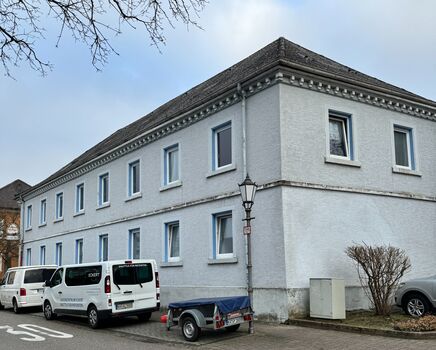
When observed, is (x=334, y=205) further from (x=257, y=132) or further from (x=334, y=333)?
(x=334, y=333)

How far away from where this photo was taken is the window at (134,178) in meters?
22.2

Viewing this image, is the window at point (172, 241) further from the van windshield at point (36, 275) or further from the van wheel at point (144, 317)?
the van windshield at point (36, 275)

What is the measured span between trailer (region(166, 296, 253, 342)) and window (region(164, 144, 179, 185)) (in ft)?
26.0

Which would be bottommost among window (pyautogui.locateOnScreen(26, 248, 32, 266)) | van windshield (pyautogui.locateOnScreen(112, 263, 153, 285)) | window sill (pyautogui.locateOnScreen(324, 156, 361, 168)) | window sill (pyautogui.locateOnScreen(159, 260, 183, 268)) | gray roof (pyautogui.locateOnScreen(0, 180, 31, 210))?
van windshield (pyautogui.locateOnScreen(112, 263, 153, 285))

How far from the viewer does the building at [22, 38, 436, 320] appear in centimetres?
1431

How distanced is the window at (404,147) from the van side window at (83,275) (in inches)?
408

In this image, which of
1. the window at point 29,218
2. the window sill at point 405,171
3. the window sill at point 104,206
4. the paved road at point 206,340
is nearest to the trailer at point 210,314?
the paved road at point 206,340

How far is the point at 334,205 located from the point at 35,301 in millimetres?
12300

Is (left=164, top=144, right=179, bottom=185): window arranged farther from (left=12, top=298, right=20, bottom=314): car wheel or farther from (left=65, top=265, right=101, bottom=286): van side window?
(left=12, top=298, right=20, bottom=314): car wheel

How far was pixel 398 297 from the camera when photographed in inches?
534

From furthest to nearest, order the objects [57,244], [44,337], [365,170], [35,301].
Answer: [57,244] → [35,301] → [365,170] → [44,337]

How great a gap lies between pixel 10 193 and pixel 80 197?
41.4 m

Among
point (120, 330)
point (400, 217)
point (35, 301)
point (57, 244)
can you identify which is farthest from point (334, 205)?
point (57, 244)

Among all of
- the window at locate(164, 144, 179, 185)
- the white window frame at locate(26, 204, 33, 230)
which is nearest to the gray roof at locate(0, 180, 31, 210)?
the white window frame at locate(26, 204, 33, 230)
